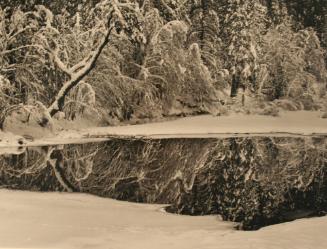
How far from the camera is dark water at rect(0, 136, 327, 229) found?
12.1m

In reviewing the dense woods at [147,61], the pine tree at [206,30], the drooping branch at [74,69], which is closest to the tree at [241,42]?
the dense woods at [147,61]

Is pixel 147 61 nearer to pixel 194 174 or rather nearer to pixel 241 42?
pixel 241 42

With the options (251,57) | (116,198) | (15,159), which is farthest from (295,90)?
(116,198)

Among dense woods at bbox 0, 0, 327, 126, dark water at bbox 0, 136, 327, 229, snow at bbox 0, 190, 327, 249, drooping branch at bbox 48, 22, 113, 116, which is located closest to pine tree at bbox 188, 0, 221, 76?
dense woods at bbox 0, 0, 327, 126

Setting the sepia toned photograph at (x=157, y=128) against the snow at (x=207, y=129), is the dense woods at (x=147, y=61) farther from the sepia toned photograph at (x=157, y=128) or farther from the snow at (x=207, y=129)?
the snow at (x=207, y=129)

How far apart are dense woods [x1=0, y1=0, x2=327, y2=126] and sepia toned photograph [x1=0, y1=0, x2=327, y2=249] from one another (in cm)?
9

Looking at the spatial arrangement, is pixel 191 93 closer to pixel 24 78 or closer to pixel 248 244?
pixel 24 78

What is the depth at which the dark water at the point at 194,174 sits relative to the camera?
1205cm

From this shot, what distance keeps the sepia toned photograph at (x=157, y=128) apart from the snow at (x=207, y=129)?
0.40 ft

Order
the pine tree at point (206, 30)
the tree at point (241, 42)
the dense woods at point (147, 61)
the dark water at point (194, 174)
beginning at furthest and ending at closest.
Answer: the tree at point (241, 42) < the pine tree at point (206, 30) < the dense woods at point (147, 61) < the dark water at point (194, 174)

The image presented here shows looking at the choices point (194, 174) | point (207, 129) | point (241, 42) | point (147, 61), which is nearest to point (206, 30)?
point (241, 42)

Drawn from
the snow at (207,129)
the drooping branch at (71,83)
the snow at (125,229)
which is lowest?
the snow at (125,229)

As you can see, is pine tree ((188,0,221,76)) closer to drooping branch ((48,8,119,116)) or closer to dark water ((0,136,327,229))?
drooping branch ((48,8,119,116))

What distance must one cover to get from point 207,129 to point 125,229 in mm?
21642
